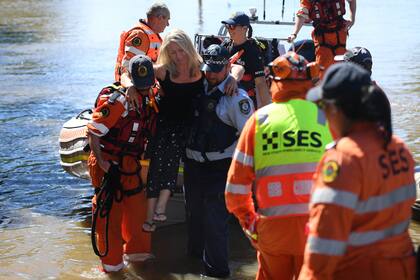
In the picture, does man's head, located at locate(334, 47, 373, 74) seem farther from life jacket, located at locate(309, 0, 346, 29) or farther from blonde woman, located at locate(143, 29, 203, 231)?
life jacket, located at locate(309, 0, 346, 29)

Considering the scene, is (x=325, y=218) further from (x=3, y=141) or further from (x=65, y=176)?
(x=3, y=141)

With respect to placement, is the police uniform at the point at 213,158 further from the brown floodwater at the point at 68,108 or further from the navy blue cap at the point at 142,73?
the brown floodwater at the point at 68,108

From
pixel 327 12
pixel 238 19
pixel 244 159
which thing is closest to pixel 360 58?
pixel 238 19

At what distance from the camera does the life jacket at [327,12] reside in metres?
7.61

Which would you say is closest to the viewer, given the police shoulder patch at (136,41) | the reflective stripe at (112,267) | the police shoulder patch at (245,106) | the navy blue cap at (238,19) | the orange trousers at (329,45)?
the police shoulder patch at (245,106)

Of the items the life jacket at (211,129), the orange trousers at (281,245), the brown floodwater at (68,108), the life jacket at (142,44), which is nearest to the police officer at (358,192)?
the orange trousers at (281,245)

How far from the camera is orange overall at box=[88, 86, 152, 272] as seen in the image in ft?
16.9

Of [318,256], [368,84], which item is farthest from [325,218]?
[368,84]

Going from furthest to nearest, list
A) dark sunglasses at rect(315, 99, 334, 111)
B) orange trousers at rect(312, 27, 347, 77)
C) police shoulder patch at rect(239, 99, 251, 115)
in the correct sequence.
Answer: orange trousers at rect(312, 27, 347, 77) → police shoulder patch at rect(239, 99, 251, 115) → dark sunglasses at rect(315, 99, 334, 111)

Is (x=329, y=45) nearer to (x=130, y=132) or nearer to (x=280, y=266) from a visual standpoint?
(x=130, y=132)

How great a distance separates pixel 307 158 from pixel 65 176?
5502mm

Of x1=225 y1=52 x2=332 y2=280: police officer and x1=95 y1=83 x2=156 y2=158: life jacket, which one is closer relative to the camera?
x1=225 y1=52 x2=332 y2=280: police officer

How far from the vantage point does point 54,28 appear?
27.1 meters

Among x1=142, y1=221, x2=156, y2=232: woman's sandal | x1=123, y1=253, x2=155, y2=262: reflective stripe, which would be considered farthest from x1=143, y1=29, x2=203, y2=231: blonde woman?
x1=123, y1=253, x2=155, y2=262: reflective stripe
